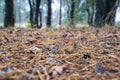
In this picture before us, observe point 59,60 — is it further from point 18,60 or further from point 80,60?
point 18,60

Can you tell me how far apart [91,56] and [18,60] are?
497 millimetres

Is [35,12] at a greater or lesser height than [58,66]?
greater

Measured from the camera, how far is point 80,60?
1.35 metres

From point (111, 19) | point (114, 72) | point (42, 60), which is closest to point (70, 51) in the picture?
point (42, 60)

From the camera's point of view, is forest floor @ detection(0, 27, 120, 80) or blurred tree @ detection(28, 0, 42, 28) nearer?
forest floor @ detection(0, 27, 120, 80)

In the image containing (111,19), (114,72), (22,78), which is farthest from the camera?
(111,19)

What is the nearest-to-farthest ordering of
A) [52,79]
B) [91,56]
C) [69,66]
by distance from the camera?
1. [52,79]
2. [69,66]
3. [91,56]

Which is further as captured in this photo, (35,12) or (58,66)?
(35,12)

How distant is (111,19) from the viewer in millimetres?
4125

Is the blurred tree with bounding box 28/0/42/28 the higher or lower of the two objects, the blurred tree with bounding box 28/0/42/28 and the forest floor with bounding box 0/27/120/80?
the higher

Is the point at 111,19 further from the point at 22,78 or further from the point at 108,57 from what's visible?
the point at 22,78

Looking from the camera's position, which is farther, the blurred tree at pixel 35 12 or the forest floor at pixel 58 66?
the blurred tree at pixel 35 12

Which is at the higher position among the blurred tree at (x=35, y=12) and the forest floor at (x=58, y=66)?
the blurred tree at (x=35, y=12)

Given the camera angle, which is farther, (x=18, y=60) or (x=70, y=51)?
(x=70, y=51)
